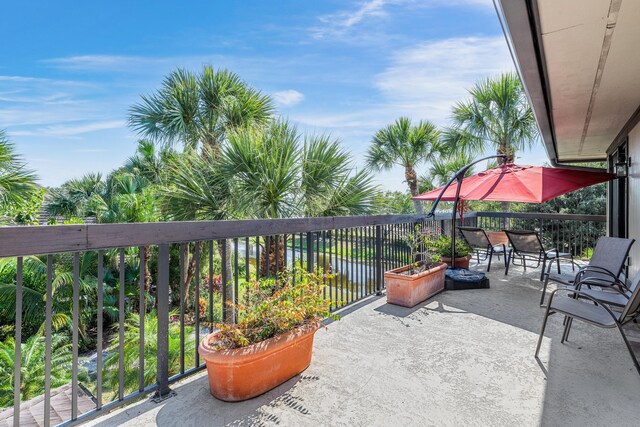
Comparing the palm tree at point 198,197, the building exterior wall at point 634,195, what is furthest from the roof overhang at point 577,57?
the palm tree at point 198,197

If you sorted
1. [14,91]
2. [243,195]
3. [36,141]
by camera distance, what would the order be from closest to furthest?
[243,195], [14,91], [36,141]

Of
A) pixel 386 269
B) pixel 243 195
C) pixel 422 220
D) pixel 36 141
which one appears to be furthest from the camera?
pixel 36 141

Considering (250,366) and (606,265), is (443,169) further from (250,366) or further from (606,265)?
(250,366)

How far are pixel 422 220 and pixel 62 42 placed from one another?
1724cm

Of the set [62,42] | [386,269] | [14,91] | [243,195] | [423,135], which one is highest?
[62,42]

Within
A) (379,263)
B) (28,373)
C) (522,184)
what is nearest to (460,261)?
(522,184)

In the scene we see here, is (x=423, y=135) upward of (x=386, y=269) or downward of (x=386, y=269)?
upward

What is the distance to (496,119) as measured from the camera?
8.77 meters

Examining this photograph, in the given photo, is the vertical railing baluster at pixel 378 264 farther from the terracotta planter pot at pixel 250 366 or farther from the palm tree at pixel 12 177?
the palm tree at pixel 12 177

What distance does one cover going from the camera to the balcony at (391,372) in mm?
1639

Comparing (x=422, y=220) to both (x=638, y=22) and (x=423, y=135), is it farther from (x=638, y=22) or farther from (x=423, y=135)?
(x=423, y=135)

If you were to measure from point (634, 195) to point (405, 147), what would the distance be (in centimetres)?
796

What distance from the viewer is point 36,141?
18859 millimetres

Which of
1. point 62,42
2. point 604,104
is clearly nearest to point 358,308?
point 604,104
